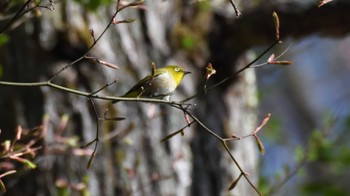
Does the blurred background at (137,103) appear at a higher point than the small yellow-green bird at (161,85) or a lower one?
higher

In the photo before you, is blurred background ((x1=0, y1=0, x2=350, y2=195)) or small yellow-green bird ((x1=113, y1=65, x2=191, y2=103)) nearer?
small yellow-green bird ((x1=113, y1=65, x2=191, y2=103))

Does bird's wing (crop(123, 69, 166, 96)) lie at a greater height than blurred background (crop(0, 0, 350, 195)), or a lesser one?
lesser

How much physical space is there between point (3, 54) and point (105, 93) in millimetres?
536

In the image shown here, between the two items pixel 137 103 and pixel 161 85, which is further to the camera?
pixel 137 103

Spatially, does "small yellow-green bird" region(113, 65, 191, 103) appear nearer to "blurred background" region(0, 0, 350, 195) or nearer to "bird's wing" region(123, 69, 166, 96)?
"bird's wing" region(123, 69, 166, 96)

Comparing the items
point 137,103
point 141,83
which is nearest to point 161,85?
point 141,83

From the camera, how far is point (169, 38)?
370 centimetres

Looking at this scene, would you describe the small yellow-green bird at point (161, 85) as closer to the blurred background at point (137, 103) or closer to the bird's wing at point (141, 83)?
the bird's wing at point (141, 83)

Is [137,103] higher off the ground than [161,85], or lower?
higher

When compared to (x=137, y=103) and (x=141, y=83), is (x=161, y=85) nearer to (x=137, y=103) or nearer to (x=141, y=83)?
(x=141, y=83)

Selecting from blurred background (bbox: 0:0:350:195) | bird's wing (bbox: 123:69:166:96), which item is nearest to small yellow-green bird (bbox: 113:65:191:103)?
bird's wing (bbox: 123:69:166:96)

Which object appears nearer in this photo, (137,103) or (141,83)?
(141,83)

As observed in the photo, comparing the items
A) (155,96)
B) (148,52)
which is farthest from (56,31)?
(155,96)

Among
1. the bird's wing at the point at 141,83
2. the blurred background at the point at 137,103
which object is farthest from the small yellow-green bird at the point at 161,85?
the blurred background at the point at 137,103
